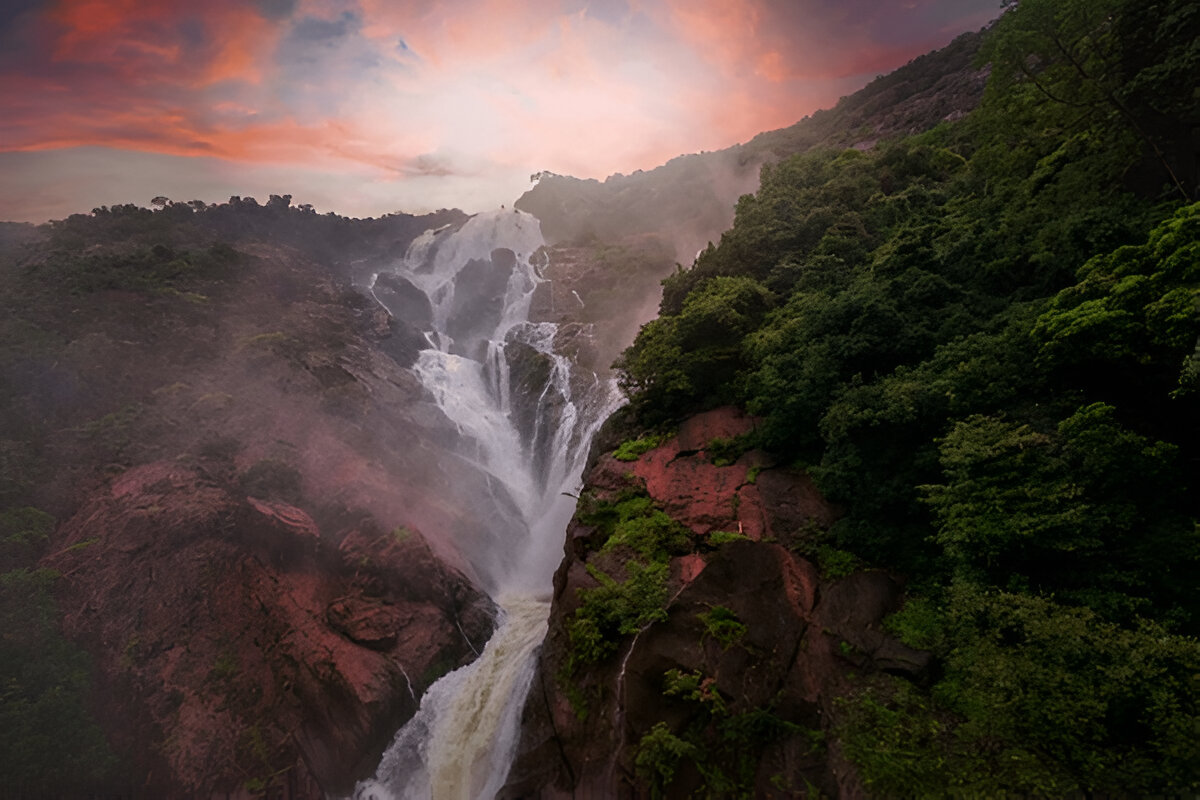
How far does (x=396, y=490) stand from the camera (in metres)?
25.1

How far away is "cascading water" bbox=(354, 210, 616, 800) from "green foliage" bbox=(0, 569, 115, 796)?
769 centimetres

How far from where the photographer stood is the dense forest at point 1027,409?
6.39 m

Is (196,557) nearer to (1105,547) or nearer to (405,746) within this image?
(405,746)

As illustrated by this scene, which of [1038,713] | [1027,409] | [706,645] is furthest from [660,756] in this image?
[1027,409]

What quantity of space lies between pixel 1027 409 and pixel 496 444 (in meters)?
26.7

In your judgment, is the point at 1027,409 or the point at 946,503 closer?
the point at 1027,409

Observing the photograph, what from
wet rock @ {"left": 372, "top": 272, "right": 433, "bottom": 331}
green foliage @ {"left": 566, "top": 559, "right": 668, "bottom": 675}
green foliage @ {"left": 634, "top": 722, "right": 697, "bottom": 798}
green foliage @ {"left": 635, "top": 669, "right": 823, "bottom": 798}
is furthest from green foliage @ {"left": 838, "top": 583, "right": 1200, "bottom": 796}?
wet rock @ {"left": 372, "top": 272, "right": 433, "bottom": 331}

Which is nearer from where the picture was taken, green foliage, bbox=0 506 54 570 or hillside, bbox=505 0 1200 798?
hillside, bbox=505 0 1200 798

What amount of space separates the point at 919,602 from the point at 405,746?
52.2ft

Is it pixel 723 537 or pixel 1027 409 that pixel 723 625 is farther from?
pixel 1027 409

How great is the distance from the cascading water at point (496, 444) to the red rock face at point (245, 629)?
1.65 metres

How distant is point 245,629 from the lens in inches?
680

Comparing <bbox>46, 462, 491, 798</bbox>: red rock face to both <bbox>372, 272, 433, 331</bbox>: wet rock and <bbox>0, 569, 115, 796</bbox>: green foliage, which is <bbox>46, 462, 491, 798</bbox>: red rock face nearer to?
<bbox>0, 569, 115, 796</bbox>: green foliage

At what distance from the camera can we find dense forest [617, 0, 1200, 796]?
6.39m
